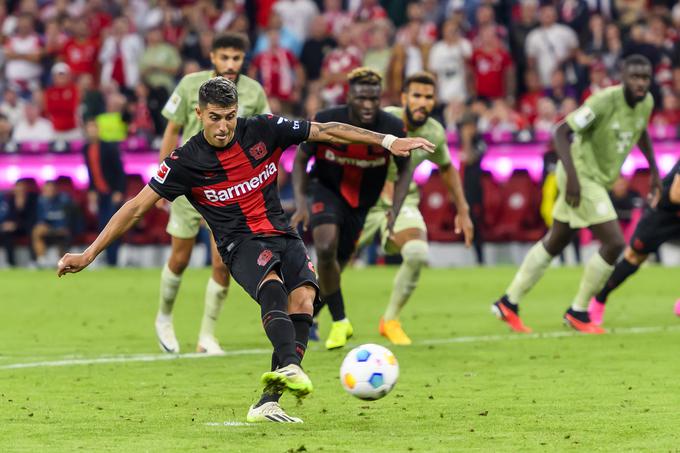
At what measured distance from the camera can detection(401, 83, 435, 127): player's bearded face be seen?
11.7 m

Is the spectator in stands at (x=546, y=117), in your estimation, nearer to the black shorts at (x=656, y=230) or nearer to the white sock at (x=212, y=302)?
the black shorts at (x=656, y=230)

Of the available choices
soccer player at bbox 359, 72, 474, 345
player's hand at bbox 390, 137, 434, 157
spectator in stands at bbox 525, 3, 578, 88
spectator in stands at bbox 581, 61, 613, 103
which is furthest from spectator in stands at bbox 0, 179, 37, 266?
player's hand at bbox 390, 137, 434, 157

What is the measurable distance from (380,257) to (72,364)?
11553 mm

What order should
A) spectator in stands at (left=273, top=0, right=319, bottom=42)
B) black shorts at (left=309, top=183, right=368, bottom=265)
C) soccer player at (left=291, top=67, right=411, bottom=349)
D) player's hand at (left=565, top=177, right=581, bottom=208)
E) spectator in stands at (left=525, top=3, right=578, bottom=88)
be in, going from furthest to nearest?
spectator in stands at (left=273, top=0, right=319, bottom=42), spectator in stands at (left=525, top=3, right=578, bottom=88), player's hand at (left=565, top=177, right=581, bottom=208), black shorts at (left=309, top=183, right=368, bottom=265), soccer player at (left=291, top=67, right=411, bottom=349)

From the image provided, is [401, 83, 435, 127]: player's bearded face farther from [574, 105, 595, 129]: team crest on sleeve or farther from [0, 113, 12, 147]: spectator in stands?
[0, 113, 12, 147]: spectator in stands

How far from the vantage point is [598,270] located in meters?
12.7

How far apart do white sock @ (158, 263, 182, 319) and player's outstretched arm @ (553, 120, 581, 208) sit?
3414 millimetres

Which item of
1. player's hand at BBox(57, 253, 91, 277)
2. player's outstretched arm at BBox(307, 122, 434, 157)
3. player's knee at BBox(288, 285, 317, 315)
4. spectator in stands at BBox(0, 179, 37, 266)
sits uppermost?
player's outstretched arm at BBox(307, 122, 434, 157)

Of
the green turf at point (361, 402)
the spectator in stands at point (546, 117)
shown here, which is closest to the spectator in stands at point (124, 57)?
the spectator in stands at point (546, 117)

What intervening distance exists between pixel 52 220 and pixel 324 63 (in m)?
4.97

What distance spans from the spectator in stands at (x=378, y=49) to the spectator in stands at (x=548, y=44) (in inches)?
88.1

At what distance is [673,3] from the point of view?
920 inches

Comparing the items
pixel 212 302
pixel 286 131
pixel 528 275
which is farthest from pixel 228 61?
pixel 528 275

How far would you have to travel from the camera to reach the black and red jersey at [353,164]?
11.1 metres
